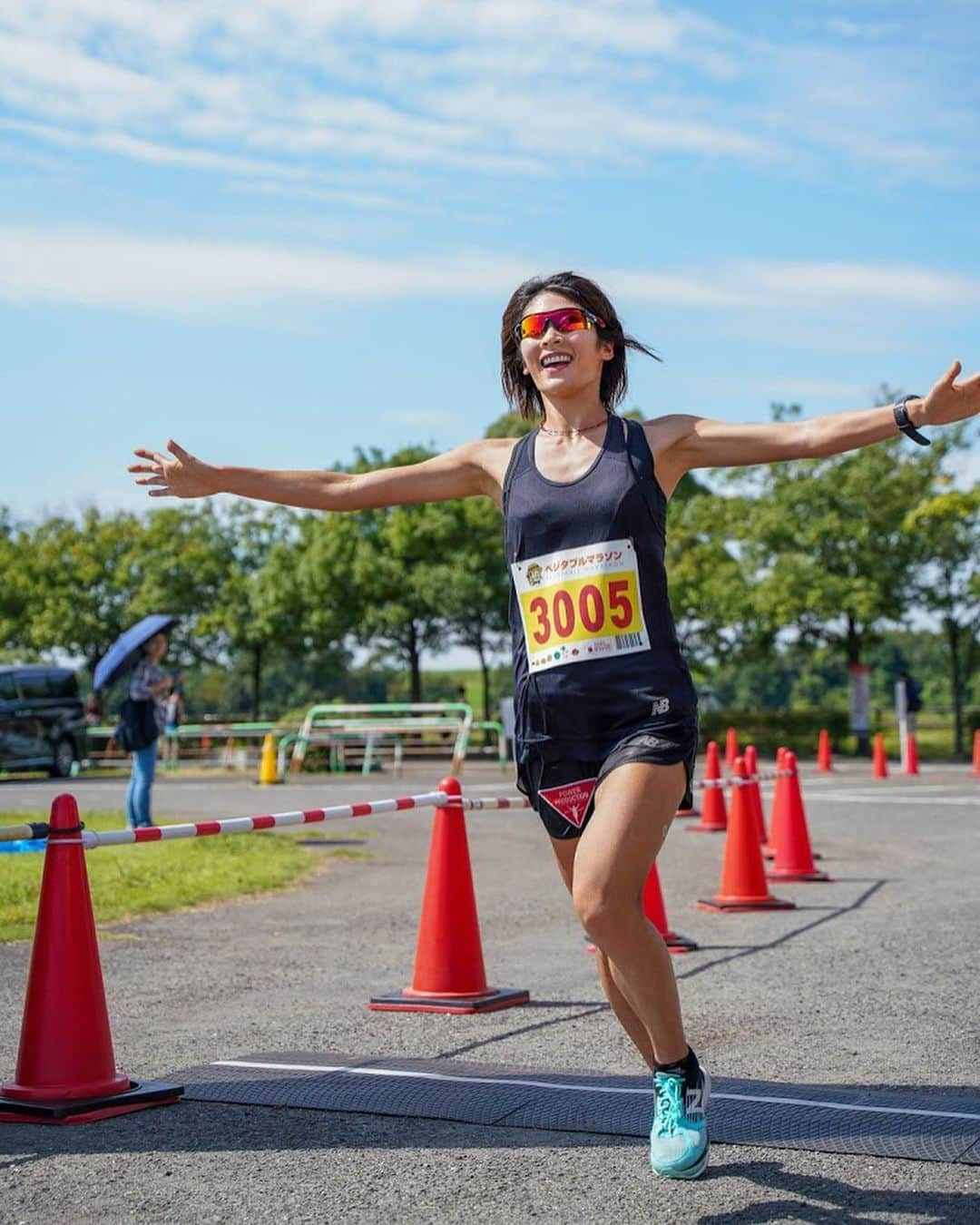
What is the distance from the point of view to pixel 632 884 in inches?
Result: 174

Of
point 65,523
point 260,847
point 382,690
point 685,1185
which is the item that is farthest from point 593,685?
point 382,690

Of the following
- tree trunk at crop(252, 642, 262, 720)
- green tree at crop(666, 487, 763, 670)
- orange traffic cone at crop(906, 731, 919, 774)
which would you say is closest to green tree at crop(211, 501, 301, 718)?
tree trunk at crop(252, 642, 262, 720)

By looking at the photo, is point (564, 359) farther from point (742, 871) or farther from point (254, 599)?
point (254, 599)

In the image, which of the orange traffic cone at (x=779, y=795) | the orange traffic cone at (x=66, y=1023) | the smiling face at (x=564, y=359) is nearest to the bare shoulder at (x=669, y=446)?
the smiling face at (x=564, y=359)

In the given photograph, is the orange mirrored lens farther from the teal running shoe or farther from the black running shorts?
the teal running shoe

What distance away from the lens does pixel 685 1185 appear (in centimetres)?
436

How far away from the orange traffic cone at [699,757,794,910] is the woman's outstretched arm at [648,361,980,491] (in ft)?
20.9

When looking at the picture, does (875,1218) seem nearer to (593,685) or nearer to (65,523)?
(593,685)

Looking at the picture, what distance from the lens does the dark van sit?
29.5 meters

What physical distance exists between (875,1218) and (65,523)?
184 feet

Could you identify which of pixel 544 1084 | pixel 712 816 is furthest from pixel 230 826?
pixel 712 816

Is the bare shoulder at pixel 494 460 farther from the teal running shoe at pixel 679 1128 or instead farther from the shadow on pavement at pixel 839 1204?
the shadow on pavement at pixel 839 1204

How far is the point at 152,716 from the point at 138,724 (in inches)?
5.5

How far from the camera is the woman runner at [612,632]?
14.5ft
